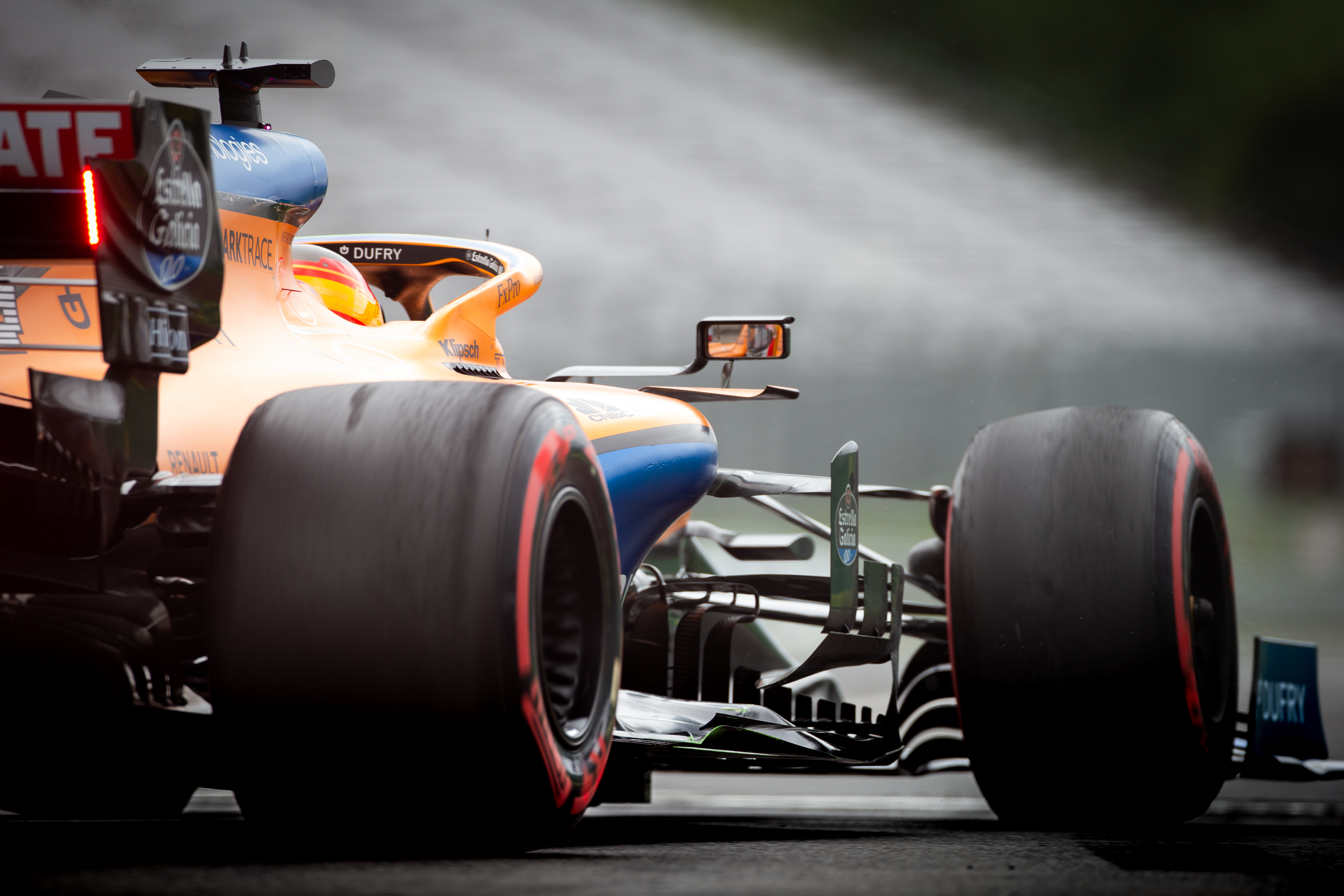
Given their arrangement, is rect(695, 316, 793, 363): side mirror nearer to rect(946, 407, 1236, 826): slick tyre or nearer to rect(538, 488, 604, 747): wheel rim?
rect(946, 407, 1236, 826): slick tyre

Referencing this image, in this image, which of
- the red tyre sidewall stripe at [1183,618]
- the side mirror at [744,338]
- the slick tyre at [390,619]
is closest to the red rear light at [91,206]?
the slick tyre at [390,619]

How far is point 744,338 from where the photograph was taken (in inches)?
132

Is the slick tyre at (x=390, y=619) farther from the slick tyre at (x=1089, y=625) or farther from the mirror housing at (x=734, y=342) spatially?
the mirror housing at (x=734, y=342)

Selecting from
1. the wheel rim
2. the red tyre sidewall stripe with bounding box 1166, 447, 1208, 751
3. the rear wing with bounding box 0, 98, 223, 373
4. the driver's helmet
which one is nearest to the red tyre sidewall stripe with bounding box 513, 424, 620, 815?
the wheel rim

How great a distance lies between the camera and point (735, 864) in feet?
6.11

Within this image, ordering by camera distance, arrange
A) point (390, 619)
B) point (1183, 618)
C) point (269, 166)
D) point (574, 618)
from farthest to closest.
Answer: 1. point (1183, 618)
2. point (269, 166)
3. point (574, 618)
4. point (390, 619)

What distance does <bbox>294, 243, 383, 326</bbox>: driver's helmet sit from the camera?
296cm

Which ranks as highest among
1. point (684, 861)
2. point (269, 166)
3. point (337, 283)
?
point (269, 166)

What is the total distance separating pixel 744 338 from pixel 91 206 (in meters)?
1.86

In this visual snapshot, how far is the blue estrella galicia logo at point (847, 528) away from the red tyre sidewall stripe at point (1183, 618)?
67 centimetres

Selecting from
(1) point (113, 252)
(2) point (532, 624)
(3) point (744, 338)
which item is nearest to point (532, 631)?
(2) point (532, 624)

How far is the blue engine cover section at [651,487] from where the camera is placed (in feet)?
9.24

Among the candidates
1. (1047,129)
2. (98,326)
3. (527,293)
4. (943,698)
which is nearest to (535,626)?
(98,326)

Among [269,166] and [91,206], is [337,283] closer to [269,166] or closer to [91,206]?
[269,166]
